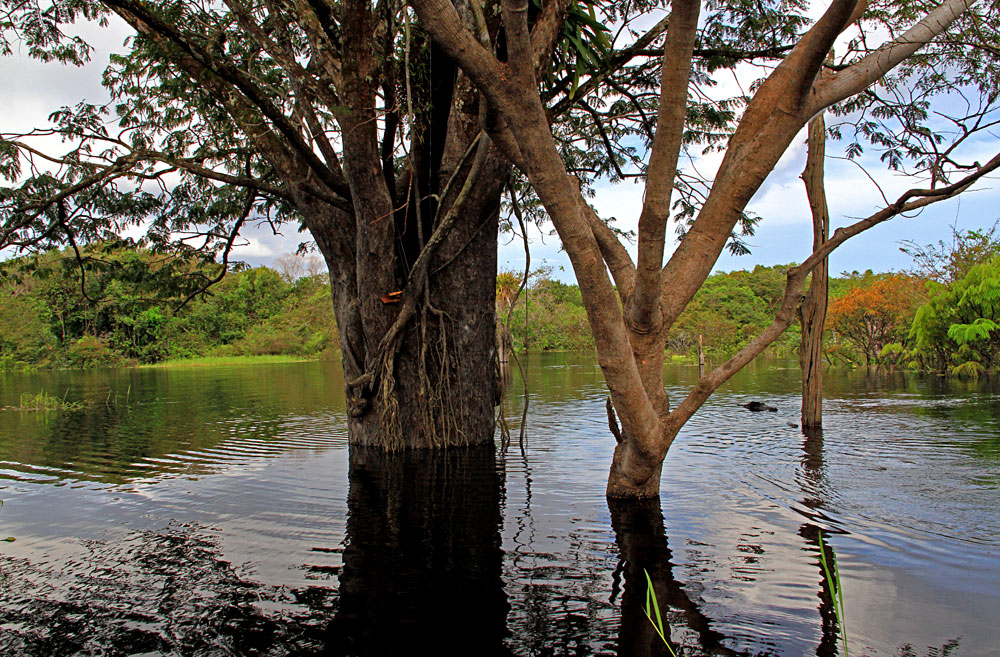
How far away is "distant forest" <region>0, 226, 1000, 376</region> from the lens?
31.9 feet

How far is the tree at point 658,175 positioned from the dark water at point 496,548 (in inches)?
40.1

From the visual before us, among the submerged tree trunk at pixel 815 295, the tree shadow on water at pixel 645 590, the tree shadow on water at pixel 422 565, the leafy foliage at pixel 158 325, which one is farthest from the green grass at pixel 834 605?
the leafy foliage at pixel 158 325

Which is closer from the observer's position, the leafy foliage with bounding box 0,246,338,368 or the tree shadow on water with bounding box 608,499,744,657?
the tree shadow on water with bounding box 608,499,744,657

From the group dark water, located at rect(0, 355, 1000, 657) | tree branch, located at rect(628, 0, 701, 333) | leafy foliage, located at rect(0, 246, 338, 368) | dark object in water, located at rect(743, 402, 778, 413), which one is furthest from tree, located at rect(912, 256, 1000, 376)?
leafy foliage, located at rect(0, 246, 338, 368)

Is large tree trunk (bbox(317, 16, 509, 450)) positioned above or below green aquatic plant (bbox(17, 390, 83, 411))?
above

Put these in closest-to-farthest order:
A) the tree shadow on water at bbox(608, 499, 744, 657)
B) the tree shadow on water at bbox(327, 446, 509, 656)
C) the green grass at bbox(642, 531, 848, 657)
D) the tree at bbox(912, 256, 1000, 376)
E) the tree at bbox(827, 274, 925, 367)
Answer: the green grass at bbox(642, 531, 848, 657)
the tree shadow on water at bbox(608, 499, 744, 657)
the tree shadow on water at bbox(327, 446, 509, 656)
the tree at bbox(912, 256, 1000, 376)
the tree at bbox(827, 274, 925, 367)

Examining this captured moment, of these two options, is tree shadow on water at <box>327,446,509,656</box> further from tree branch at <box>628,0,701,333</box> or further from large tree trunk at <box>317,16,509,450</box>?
tree branch at <box>628,0,701,333</box>

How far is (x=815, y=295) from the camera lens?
897 cm

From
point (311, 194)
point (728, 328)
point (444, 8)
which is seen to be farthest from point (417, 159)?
point (728, 328)

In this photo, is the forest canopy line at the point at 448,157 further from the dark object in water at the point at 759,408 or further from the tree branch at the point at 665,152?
the dark object in water at the point at 759,408

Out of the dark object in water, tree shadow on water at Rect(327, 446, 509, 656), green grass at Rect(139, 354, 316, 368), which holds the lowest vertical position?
tree shadow on water at Rect(327, 446, 509, 656)

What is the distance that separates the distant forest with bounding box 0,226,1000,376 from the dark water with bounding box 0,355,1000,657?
7.69 feet

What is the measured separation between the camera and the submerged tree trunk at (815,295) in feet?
27.8

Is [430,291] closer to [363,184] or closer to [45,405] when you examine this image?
[363,184]
